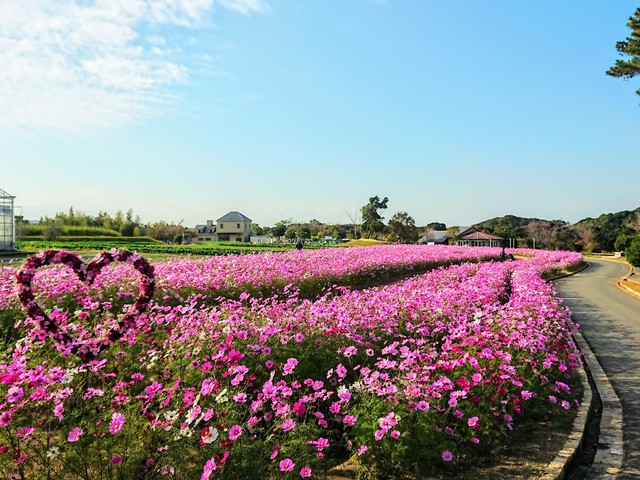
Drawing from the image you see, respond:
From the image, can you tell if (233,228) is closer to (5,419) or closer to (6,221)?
(6,221)

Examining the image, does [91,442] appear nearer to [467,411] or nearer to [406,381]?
[406,381]

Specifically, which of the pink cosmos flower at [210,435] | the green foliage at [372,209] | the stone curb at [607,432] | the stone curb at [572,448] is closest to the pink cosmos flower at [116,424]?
the pink cosmos flower at [210,435]

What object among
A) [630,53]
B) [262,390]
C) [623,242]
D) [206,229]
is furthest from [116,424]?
[206,229]

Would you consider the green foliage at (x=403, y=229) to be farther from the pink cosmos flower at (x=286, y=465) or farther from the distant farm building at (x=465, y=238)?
the pink cosmos flower at (x=286, y=465)

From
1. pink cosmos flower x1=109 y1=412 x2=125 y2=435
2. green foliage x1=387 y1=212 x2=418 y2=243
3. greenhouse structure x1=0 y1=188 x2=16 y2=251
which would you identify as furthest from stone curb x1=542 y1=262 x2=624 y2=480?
green foliage x1=387 y1=212 x2=418 y2=243

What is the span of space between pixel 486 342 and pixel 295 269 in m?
7.22

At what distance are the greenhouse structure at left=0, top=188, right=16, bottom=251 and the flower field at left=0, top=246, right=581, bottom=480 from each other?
26855mm

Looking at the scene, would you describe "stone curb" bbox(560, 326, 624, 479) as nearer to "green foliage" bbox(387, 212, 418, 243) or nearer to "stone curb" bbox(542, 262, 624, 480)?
"stone curb" bbox(542, 262, 624, 480)

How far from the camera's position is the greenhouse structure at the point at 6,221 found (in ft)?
93.5

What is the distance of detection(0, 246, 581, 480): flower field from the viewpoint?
106 inches

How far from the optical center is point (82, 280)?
391 cm

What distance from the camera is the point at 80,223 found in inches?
2330

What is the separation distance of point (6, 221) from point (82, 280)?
30846 millimetres

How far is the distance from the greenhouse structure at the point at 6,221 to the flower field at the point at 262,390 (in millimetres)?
26855
